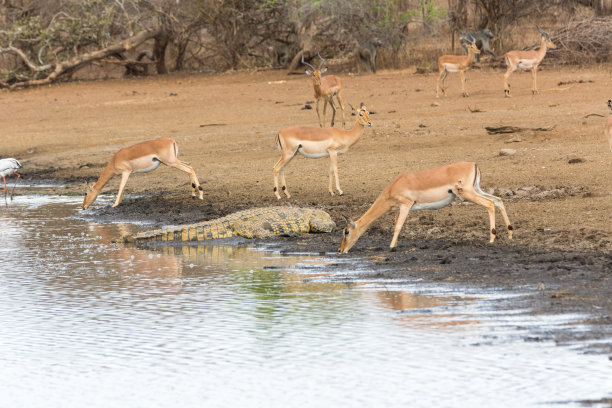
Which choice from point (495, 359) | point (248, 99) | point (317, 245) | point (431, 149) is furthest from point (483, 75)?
point (495, 359)

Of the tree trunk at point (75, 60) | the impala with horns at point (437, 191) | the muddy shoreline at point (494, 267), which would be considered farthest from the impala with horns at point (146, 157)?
the tree trunk at point (75, 60)

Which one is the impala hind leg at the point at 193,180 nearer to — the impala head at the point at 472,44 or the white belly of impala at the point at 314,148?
the white belly of impala at the point at 314,148

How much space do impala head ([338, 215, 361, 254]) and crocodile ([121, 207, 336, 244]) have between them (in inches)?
45.7

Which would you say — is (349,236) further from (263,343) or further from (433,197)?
(263,343)

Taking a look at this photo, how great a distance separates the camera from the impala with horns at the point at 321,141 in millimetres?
12930

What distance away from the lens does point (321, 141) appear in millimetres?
12938

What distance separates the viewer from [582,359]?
5.76 m

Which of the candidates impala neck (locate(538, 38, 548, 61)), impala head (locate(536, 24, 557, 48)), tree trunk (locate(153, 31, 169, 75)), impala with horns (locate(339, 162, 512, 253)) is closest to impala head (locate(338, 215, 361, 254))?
impala with horns (locate(339, 162, 512, 253))

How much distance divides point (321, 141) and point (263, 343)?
6.55 m

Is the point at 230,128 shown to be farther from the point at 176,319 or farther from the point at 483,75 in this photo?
the point at 176,319

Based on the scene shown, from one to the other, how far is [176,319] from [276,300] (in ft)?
2.81

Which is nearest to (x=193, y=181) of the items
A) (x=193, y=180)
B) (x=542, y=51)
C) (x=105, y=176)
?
(x=193, y=180)

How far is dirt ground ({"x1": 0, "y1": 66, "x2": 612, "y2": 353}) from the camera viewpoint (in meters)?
8.77

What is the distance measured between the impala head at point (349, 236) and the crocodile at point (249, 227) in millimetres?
1162
